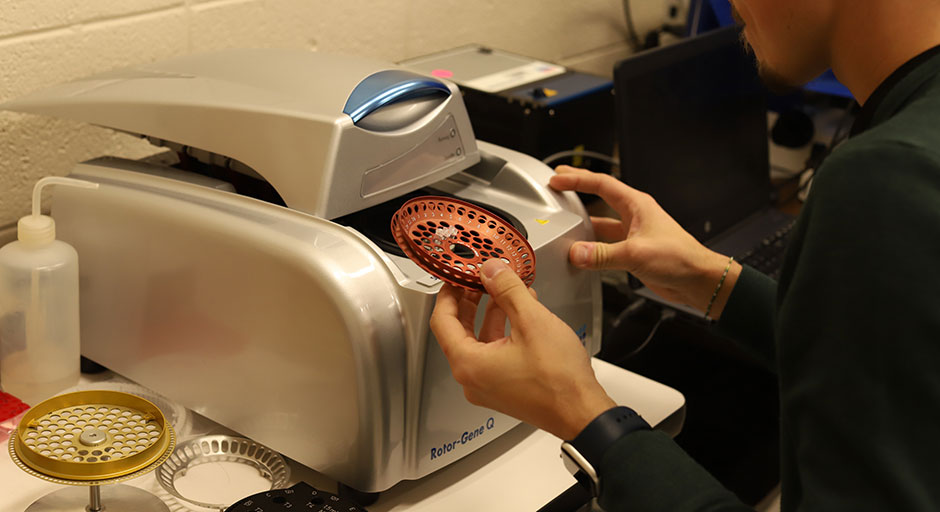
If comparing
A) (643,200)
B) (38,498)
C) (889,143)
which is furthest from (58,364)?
(889,143)

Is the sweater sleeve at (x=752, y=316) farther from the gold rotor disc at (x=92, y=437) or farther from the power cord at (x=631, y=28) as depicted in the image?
the power cord at (x=631, y=28)

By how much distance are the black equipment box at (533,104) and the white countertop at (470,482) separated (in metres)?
0.60

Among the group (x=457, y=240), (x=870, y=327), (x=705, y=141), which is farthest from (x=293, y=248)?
(x=705, y=141)

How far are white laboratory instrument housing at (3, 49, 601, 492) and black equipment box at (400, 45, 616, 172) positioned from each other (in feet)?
1.32

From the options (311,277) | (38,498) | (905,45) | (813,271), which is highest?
(905,45)

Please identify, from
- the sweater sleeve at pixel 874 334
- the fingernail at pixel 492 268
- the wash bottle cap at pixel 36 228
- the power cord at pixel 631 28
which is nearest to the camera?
the sweater sleeve at pixel 874 334

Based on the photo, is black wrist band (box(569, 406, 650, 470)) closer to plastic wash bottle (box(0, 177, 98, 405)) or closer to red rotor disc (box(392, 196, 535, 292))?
Answer: red rotor disc (box(392, 196, 535, 292))

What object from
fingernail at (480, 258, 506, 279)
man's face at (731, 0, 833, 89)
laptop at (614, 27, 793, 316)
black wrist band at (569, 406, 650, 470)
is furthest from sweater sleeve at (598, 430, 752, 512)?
laptop at (614, 27, 793, 316)

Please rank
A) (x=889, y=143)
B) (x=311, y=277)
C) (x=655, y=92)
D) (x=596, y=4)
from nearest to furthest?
(x=889, y=143)
(x=311, y=277)
(x=655, y=92)
(x=596, y=4)

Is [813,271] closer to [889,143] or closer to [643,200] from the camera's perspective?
[889,143]

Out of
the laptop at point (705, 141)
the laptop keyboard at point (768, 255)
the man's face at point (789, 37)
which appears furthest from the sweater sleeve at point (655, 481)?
the laptop keyboard at point (768, 255)

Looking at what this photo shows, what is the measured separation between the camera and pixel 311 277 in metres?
0.78

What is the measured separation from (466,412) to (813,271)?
15.6 inches

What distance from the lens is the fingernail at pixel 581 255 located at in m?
0.93
